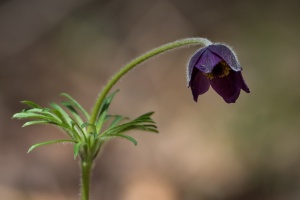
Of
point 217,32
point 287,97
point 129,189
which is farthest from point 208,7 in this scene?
point 129,189

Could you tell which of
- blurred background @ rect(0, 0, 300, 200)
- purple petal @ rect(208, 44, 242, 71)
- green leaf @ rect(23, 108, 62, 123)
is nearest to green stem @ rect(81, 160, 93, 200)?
green leaf @ rect(23, 108, 62, 123)

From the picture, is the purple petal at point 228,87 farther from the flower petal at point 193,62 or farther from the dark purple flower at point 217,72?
the flower petal at point 193,62

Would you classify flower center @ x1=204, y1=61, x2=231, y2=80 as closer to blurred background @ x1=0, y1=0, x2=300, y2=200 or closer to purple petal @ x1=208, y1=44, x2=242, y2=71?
purple petal @ x1=208, y1=44, x2=242, y2=71

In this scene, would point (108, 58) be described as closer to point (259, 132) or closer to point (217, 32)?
point (217, 32)

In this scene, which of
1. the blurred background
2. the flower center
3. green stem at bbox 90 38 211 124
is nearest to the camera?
green stem at bbox 90 38 211 124

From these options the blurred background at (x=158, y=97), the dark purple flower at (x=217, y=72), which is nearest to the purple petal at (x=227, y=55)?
the dark purple flower at (x=217, y=72)

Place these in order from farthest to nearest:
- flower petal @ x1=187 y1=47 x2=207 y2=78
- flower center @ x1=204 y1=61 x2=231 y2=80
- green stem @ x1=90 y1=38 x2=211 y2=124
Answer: flower center @ x1=204 y1=61 x2=231 y2=80, flower petal @ x1=187 y1=47 x2=207 y2=78, green stem @ x1=90 y1=38 x2=211 y2=124
